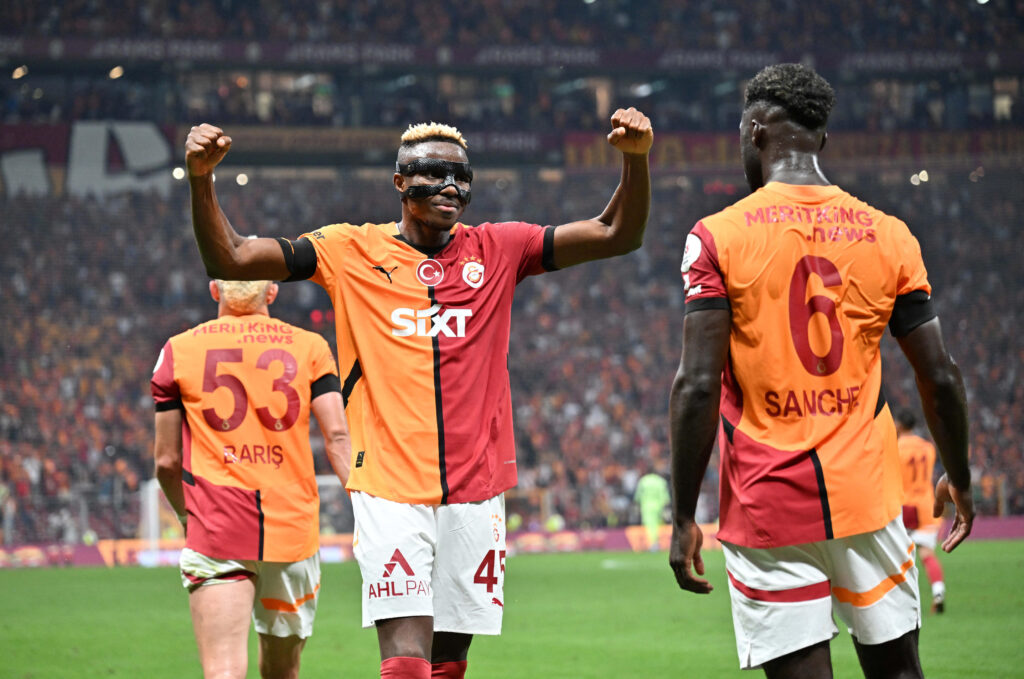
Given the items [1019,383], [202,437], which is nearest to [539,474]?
[1019,383]

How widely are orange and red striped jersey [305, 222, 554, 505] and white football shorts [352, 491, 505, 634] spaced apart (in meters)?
0.06

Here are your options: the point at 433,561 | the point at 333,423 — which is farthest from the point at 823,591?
the point at 333,423

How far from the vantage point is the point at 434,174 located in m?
4.86

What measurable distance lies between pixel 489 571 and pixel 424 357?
2.78ft

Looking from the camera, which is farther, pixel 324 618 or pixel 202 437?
pixel 324 618

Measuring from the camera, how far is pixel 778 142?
3.90 m

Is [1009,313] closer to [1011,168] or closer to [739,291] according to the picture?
[1011,168]

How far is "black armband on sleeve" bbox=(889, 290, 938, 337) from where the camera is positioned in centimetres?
380

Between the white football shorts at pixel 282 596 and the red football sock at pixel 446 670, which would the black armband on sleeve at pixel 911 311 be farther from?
the white football shorts at pixel 282 596

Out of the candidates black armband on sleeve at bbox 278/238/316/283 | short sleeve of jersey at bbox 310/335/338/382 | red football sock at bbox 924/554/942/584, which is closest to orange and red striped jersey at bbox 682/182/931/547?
black armband on sleeve at bbox 278/238/316/283

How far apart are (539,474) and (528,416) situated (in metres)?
2.42

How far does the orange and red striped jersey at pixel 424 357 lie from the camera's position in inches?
179

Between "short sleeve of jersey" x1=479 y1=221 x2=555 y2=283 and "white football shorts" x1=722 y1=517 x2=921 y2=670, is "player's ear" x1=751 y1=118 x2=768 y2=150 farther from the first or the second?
"white football shorts" x1=722 y1=517 x2=921 y2=670

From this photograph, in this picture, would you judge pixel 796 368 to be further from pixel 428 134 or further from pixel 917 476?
pixel 917 476
